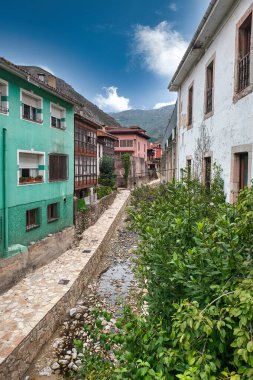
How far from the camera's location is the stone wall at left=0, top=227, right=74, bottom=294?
414 inches

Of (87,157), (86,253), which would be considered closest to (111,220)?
(87,157)

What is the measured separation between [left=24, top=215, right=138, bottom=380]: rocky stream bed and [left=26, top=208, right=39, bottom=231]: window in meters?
4.14

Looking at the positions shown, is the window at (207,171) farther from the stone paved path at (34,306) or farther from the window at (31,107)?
the window at (31,107)

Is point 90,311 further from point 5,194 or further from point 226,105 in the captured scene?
point 226,105

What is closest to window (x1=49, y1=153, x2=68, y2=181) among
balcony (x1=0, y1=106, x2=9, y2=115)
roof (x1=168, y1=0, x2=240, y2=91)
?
balcony (x1=0, y1=106, x2=9, y2=115)

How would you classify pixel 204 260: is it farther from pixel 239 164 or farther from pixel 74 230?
pixel 74 230

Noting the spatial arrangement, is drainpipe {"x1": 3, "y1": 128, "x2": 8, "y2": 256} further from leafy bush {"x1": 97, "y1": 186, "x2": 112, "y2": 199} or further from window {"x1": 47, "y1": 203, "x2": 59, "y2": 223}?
leafy bush {"x1": 97, "y1": 186, "x2": 112, "y2": 199}

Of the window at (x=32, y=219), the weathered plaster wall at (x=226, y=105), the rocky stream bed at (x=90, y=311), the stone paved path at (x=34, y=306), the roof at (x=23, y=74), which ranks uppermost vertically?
the roof at (x=23, y=74)

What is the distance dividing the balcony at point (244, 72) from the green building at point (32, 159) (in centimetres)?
842

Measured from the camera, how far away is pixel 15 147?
1119 centimetres

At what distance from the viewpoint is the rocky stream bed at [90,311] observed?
755cm

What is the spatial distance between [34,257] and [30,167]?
4439 mm

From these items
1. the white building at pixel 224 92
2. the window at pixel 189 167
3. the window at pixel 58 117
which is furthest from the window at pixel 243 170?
the window at pixel 58 117

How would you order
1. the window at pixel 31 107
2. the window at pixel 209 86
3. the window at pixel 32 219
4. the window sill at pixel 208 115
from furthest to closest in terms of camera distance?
the window at pixel 32 219
the window at pixel 31 107
the window at pixel 209 86
the window sill at pixel 208 115
